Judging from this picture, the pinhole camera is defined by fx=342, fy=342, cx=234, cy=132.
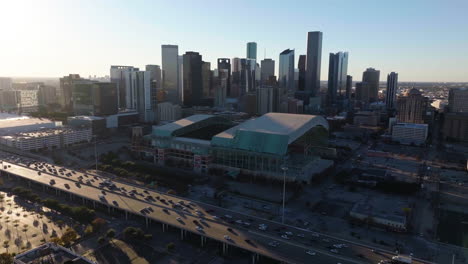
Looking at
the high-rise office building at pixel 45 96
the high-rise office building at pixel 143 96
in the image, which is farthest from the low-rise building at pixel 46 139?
the high-rise office building at pixel 45 96

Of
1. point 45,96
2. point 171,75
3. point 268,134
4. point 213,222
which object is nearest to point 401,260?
point 213,222

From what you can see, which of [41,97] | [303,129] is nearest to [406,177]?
[303,129]

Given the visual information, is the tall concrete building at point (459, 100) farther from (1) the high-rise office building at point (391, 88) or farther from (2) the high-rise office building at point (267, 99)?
(2) the high-rise office building at point (267, 99)

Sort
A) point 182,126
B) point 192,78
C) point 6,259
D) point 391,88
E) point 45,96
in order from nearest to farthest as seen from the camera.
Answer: point 6,259
point 182,126
point 192,78
point 45,96
point 391,88

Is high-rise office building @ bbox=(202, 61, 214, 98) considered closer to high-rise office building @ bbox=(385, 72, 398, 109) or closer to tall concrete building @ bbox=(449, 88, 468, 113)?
high-rise office building @ bbox=(385, 72, 398, 109)

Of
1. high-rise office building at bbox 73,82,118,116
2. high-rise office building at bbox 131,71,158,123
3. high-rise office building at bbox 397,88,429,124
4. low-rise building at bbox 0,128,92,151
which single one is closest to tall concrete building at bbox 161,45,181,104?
high-rise office building at bbox 131,71,158,123

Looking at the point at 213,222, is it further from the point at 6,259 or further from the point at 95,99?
the point at 95,99

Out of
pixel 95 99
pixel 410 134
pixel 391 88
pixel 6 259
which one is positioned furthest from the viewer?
pixel 391 88
